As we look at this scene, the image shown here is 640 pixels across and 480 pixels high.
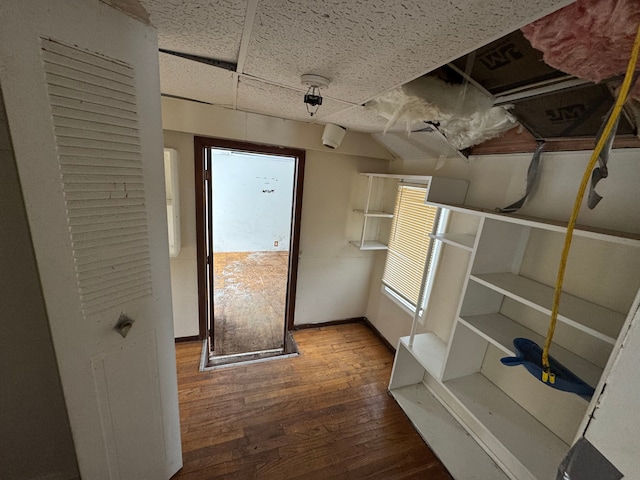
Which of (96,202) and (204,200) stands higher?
(96,202)

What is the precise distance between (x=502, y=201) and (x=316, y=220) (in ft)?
5.40

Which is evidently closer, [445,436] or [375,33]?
[375,33]

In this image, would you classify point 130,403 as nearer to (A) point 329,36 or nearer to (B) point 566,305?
(A) point 329,36

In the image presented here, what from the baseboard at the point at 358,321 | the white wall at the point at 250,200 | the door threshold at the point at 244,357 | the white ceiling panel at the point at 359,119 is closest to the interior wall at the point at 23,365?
the door threshold at the point at 244,357

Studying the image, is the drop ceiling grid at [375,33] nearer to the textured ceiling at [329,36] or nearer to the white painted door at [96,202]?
the textured ceiling at [329,36]

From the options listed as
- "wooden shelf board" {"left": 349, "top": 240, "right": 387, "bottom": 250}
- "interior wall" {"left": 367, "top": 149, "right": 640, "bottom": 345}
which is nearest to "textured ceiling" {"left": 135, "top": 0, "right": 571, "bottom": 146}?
"interior wall" {"left": 367, "top": 149, "right": 640, "bottom": 345}

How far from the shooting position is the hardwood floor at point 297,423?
1550 mm

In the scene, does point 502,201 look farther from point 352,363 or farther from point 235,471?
point 235,471

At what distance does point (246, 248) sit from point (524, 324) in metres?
5.34

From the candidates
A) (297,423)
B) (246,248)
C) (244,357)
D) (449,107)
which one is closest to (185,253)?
(244,357)

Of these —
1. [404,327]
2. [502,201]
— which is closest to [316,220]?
[404,327]

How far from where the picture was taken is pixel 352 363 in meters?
2.47

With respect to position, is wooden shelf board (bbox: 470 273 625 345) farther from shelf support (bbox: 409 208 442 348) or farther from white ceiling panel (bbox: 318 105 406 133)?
white ceiling panel (bbox: 318 105 406 133)

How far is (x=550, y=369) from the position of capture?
0.97 meters
